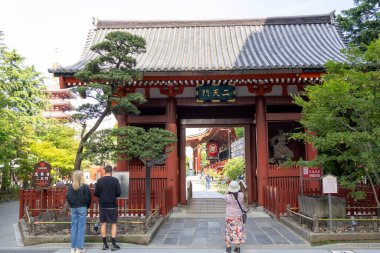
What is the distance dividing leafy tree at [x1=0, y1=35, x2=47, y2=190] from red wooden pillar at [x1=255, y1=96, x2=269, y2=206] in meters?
12.4

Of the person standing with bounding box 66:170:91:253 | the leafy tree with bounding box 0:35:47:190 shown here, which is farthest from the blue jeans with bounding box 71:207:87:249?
the leafy tree with bounding box 0:35:47:190

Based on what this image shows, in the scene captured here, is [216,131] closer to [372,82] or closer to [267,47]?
[267,47]

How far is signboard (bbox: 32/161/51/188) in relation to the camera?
1019 centimetres

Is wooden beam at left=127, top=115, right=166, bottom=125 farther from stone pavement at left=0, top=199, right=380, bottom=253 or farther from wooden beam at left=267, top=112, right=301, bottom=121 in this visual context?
stone pavement at left=0, top=199, right=380, bottom=253

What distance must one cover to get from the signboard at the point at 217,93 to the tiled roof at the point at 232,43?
2.96 ft

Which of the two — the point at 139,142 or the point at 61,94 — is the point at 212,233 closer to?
the point at 139,142

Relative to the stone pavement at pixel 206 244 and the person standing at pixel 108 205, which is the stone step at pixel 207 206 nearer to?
the stone pavement at pixel 206 244

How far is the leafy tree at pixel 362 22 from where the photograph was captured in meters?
18.9

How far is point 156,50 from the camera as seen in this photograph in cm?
1477

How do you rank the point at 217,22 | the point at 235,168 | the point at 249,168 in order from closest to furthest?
the point at 249,168, the point at 217,22, the point at 235,168

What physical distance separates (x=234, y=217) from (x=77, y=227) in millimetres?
3031

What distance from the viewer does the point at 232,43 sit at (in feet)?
50.7

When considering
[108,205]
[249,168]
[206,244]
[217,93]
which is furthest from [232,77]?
[108,205]

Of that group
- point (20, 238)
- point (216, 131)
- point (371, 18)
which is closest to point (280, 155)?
point (20, 238)
